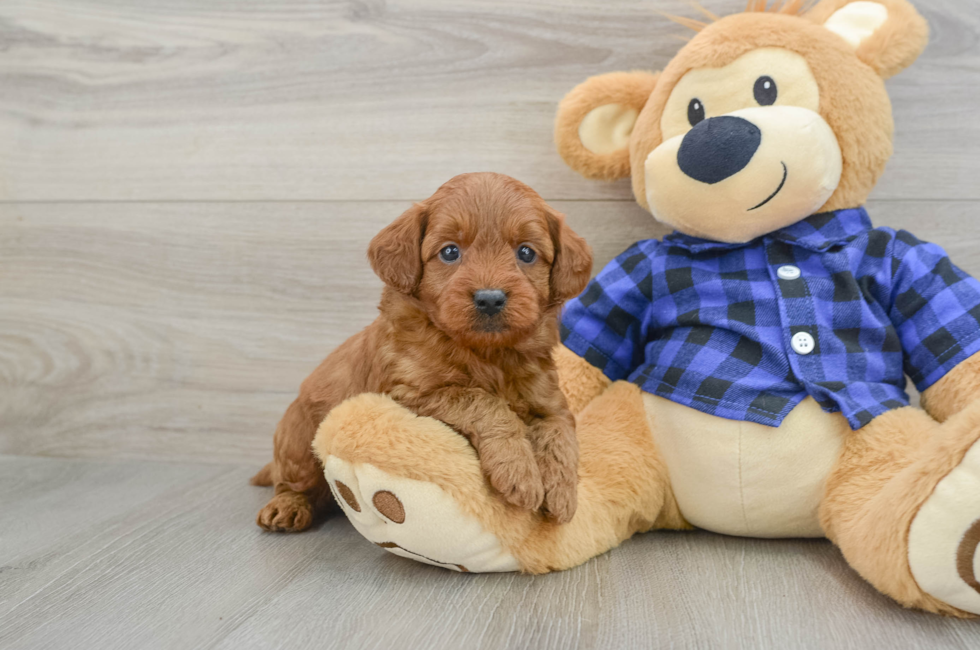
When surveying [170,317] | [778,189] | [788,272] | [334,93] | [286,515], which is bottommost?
[286,515]

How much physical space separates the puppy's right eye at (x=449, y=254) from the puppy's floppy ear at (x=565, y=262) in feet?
0.51

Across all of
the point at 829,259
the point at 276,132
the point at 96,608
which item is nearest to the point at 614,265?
the point at 829,259

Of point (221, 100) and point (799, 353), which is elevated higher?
point (221, 100)

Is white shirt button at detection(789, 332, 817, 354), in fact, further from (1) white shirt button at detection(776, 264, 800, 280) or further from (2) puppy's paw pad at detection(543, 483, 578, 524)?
(2) puppy's paw pad at detection(543, 483, 578, 524)

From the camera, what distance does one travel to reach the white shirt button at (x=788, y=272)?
48.3 inches

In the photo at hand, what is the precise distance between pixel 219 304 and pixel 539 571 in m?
1.13

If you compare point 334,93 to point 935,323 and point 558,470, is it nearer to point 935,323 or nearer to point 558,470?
point 558,470

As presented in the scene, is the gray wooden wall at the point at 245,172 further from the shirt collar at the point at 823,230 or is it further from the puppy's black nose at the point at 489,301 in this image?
the puppy's black nose at the point at 489,301

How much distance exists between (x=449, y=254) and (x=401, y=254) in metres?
0.07

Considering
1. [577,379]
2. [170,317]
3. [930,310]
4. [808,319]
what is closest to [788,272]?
[808,319]

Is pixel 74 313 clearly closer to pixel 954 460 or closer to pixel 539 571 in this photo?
pixel 539 571

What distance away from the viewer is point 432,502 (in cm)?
100

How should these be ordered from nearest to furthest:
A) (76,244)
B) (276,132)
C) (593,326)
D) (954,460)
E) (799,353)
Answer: (954,460) < (799,353) < (593,326) < (276,132) < (76,244)

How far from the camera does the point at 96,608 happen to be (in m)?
1.03
